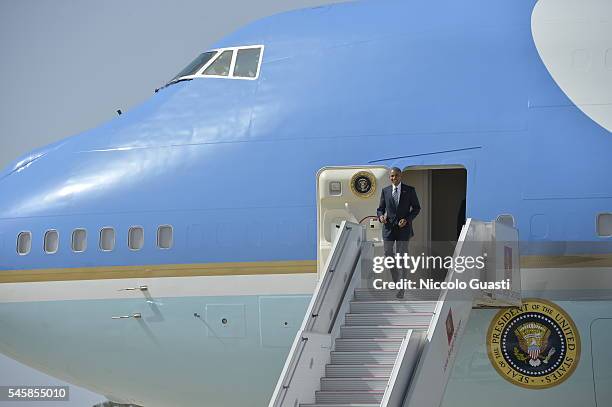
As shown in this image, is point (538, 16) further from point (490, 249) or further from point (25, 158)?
point (25, 158)

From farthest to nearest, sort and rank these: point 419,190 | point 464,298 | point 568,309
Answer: point 419,190 → point 568,309 → point 464,298

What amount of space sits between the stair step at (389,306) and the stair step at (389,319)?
0.36 feet

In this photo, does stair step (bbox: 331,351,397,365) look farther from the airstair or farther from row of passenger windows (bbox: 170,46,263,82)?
row of passenger windows (bbox: 170,46,263,82)

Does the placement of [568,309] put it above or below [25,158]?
below

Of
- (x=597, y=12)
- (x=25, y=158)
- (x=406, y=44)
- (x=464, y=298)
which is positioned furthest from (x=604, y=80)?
(x=25, y=158)

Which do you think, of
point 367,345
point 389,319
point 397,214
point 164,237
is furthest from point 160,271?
point 367,345

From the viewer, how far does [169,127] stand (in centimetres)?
1525

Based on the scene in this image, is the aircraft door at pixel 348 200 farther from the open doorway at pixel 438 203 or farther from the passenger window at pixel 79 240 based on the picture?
the passenger window at pixel 79 240

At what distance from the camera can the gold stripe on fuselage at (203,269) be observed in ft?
44.2

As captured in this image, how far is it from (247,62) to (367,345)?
5.33 meters

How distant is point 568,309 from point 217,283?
4.13m

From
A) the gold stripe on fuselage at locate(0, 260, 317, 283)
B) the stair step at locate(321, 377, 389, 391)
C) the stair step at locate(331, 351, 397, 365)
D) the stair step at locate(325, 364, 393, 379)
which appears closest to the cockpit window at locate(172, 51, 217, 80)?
the gold stripe on fuselage at locate(0, 260, 317, 283)

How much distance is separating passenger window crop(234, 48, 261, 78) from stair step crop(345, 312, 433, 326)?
4621mm

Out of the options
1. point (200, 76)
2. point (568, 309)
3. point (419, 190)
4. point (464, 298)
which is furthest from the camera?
point (200, 76)
